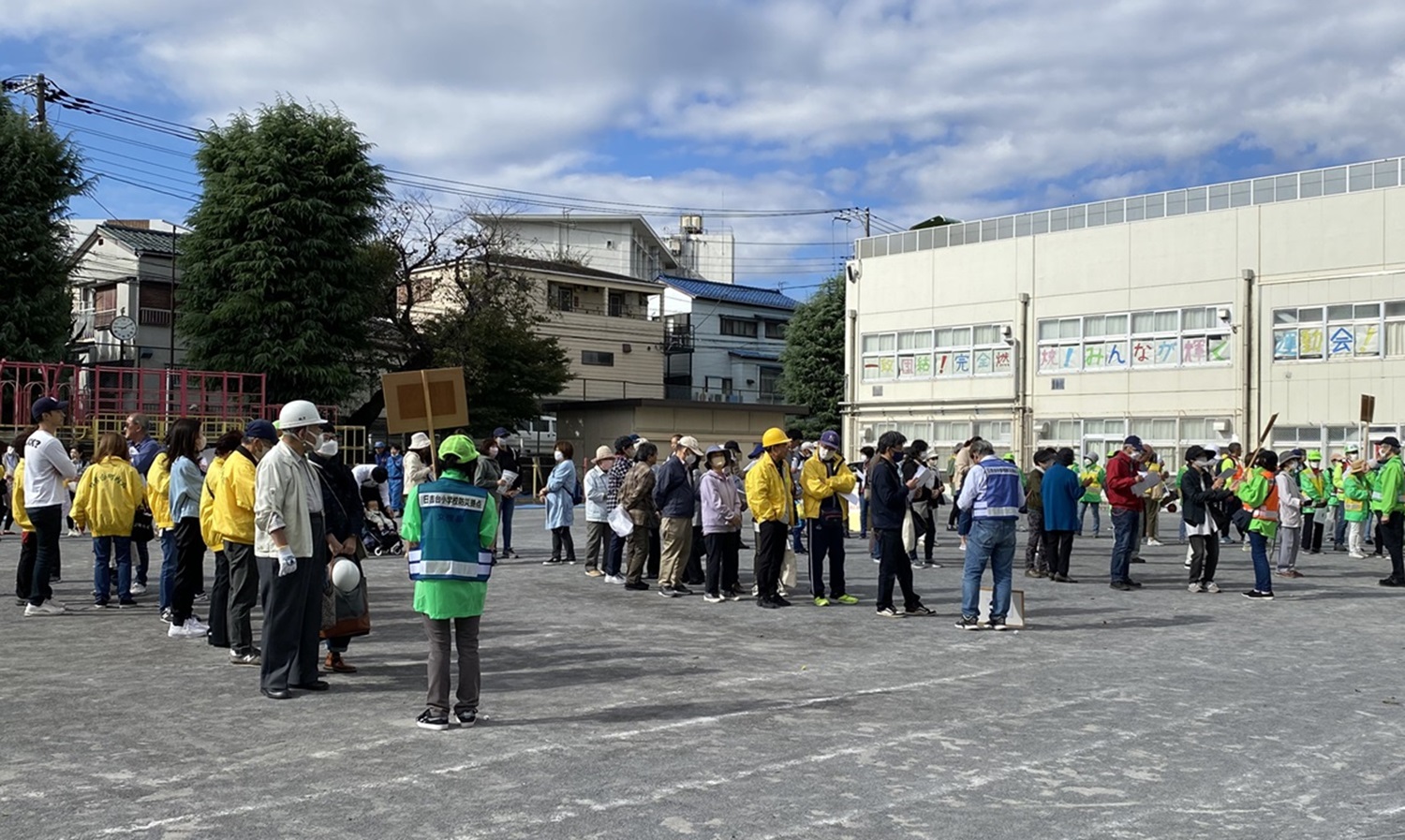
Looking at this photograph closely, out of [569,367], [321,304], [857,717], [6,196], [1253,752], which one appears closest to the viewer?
[1253,752]

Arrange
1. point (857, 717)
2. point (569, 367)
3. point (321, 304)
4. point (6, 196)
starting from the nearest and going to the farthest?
1. point (857, 717)
2. point (6, 196)
3. point (321, 304)
4. point (569, 367)

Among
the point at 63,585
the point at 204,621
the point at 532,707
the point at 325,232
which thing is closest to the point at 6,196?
the point at 325,232

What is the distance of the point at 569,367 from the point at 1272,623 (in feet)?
151

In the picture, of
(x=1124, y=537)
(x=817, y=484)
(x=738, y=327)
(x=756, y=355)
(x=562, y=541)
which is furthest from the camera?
(x=738, y=327)

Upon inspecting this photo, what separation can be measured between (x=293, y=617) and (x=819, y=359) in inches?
1948

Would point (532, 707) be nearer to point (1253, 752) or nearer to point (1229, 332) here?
point (1253, 752)

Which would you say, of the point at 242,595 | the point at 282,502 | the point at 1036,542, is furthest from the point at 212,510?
the point at 1036,542

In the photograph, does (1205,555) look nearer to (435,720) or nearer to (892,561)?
(892,561)

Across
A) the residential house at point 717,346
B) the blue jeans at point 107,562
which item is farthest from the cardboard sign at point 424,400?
the residential house at point 717,346

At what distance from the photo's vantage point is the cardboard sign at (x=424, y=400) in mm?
10172

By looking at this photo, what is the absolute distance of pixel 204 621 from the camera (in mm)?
11789

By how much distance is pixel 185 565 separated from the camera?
1114cm

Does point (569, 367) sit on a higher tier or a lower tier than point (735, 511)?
higher

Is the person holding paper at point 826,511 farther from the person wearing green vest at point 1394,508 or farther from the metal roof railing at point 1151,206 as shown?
the metal roof railing at point 1151,206
